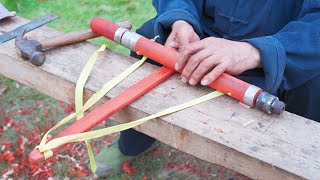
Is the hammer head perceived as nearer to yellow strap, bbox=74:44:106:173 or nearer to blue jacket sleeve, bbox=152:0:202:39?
yellow strap, bbox=74:44:106:173

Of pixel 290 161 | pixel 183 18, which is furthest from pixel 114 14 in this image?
pixel 290 161

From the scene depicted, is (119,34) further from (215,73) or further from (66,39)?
(215,73)

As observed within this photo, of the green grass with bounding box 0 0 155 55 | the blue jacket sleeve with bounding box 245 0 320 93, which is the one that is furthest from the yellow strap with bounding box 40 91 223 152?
the green grass with bounding box 0 0 155 55

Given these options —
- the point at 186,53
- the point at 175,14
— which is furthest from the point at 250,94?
the point at 175,14

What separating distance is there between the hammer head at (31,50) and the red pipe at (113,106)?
0.42 metres

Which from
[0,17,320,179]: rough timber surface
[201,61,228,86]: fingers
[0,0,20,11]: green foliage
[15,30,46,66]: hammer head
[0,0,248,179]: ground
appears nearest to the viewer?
[0,17,320,179]: rough timber surface

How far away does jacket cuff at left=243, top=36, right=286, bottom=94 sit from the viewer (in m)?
1.65

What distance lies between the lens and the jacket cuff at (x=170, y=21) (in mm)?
1982

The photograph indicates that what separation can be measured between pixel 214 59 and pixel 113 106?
409 millimetres

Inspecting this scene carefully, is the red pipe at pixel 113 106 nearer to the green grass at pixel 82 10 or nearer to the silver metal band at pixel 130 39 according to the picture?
the silver metal band at pixel 130 39

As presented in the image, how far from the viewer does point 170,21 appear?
2.00 meters

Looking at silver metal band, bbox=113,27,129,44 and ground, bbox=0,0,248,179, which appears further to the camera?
ground, bbox=0,0,248,179

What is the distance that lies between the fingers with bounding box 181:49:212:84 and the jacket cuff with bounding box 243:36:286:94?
19 cm

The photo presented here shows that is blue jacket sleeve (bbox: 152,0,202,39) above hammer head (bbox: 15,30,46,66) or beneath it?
above
